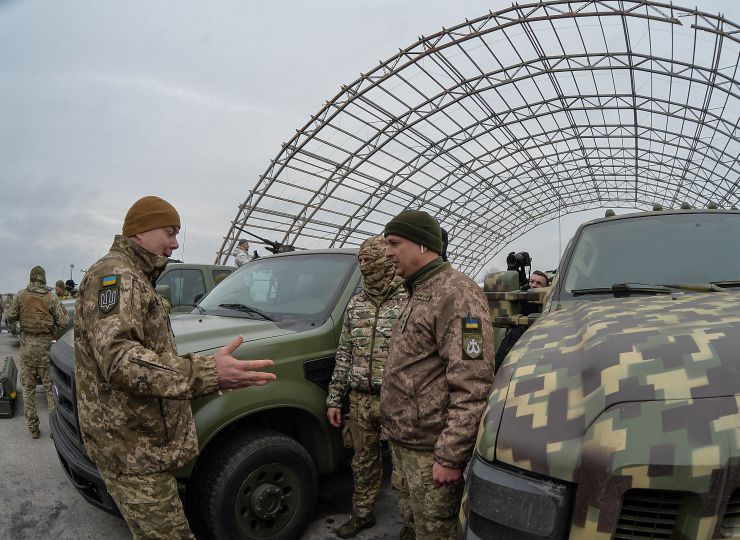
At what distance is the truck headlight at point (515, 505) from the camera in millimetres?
1265

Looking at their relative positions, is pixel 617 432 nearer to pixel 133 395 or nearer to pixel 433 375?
pixel 433 375

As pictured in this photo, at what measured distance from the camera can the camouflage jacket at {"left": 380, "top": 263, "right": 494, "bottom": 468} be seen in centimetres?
193

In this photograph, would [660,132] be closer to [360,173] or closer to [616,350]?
[360,173]

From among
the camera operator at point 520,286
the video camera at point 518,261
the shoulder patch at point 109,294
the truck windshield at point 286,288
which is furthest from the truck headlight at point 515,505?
the video camera at point 518,261

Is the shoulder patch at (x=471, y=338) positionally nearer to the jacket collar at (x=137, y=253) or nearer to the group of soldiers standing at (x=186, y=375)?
the group of soldiers standing at (x=186, y=375)

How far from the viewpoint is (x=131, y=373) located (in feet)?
5.82

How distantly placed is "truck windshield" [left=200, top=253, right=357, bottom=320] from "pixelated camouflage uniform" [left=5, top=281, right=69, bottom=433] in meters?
3.43

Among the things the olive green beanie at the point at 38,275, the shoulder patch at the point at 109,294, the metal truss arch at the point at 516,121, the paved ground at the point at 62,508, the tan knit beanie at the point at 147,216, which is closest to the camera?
the shoulder patch at the point at 109,294

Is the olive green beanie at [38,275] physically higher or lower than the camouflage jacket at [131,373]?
higher

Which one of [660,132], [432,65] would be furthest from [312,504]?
[660,132]

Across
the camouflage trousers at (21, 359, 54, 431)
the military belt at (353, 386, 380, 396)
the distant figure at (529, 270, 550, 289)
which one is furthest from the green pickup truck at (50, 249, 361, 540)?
the distant figure at (529, 270, 550, 289)

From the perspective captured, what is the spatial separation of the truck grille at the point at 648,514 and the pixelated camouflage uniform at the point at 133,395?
1337mm

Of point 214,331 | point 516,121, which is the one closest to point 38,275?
point 214,331

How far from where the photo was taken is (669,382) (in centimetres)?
130
